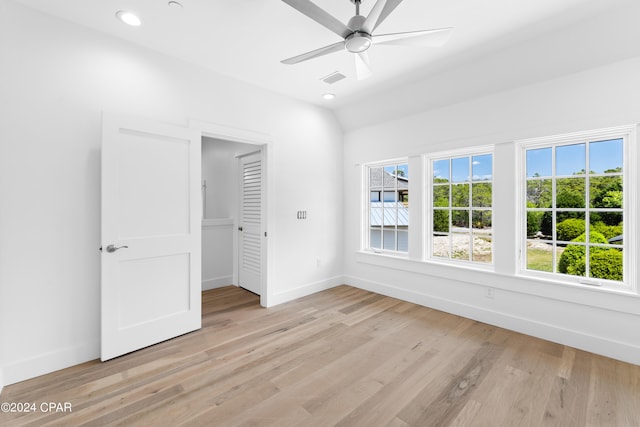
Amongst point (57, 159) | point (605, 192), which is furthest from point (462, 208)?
point (57, 159)

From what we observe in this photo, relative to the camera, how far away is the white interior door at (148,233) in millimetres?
2414

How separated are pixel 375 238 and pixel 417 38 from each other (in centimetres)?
300

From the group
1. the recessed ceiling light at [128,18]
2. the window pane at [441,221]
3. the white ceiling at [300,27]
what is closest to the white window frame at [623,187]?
the window pane at [441,221]

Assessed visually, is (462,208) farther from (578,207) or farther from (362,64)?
(362,64)

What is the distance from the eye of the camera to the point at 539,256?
9.78ft

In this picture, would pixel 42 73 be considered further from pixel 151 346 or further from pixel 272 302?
pixel 272 302

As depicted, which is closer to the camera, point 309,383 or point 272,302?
point 309,383

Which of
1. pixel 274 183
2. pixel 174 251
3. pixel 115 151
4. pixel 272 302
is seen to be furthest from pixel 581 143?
pixel 115 151

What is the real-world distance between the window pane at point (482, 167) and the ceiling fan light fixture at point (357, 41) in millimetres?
2173

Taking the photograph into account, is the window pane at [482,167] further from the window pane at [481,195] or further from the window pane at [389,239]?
the window pane at [389,239]

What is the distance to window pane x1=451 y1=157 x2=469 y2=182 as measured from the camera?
3.50m

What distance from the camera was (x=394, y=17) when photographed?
88.4 inches

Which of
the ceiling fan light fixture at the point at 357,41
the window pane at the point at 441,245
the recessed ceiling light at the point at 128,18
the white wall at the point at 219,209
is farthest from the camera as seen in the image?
the white wall at the point at 219,209

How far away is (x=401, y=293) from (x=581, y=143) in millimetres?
2571
